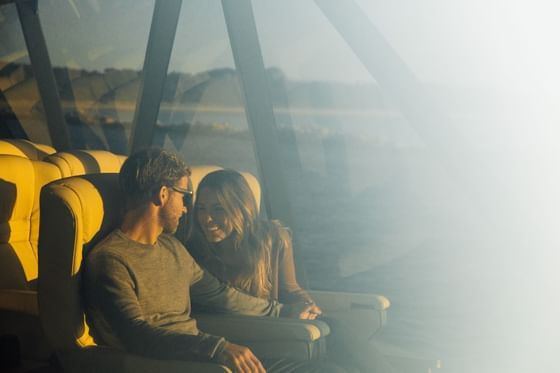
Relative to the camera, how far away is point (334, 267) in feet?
16.4

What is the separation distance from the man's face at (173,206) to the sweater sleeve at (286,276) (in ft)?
2.02

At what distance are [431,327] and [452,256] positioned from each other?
471 mm

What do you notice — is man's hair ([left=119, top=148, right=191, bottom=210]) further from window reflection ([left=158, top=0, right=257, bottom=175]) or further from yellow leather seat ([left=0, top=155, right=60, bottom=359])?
window reflection ([left=158, top=0, right=257, bottom=175])

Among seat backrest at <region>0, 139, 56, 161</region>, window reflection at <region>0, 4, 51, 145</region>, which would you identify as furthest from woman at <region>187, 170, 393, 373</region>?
window reflection at <region>0, 4, 51, 145</region>

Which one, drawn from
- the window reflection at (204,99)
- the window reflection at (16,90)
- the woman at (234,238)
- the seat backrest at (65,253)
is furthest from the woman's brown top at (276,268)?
the window reflection at (16,90)

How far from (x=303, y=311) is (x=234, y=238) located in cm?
37

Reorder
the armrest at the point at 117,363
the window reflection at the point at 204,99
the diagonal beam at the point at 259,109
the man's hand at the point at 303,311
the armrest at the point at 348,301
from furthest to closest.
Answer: the window reflection at the point at 204,99, the diagonal beam at the point at 259,109, the armrest at the point at 348,301, the man's hand at the point at 303,311, the armrest at the point at 117,363

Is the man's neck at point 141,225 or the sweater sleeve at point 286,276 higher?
the man's neck at point 141,225

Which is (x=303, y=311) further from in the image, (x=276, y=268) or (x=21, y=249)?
(x=21, y=249)

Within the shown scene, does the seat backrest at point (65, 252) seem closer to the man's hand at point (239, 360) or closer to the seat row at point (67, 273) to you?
the seat row at point (67, 273)

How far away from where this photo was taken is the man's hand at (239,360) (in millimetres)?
2164

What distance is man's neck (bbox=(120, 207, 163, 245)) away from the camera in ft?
7.74

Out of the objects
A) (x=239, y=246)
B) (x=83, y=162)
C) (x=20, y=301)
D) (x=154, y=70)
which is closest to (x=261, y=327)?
(x=239, y=246)

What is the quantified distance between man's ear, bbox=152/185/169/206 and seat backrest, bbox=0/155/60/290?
2.68 ft
